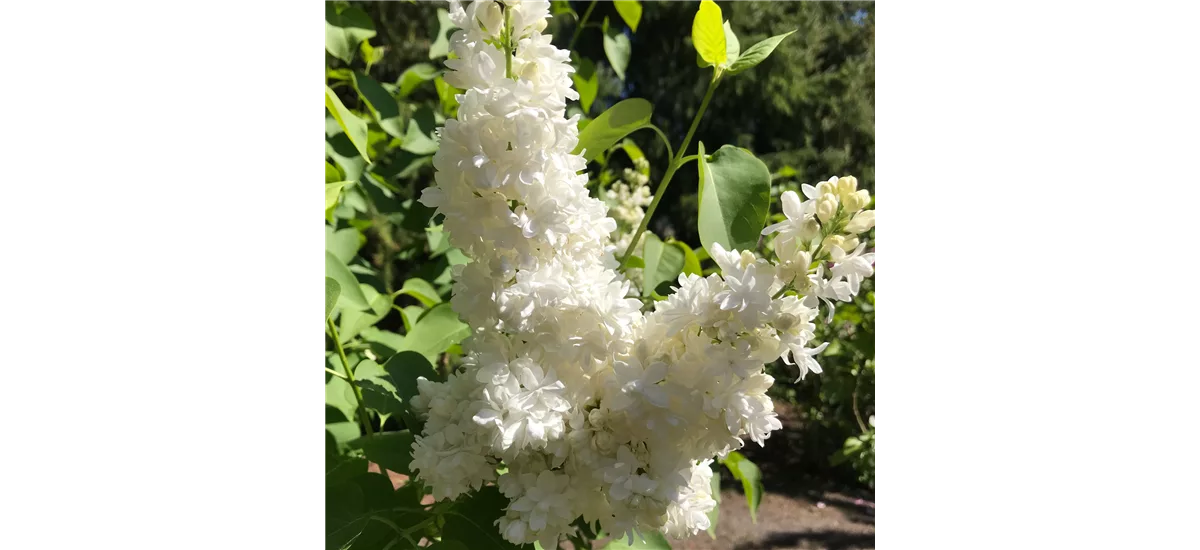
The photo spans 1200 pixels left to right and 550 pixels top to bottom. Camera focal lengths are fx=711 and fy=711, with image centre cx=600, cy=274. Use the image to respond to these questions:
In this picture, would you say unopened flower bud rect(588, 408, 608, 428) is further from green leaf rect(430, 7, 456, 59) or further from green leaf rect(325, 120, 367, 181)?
green leaf rect(430, 7, 456, 59)

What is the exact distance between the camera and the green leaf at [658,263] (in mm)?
738

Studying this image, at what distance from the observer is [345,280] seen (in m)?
0.78

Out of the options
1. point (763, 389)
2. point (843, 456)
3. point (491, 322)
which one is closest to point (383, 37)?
point (491, 322)

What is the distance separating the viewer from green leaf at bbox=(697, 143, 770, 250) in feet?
1.94

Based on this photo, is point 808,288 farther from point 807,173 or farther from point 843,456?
point 807,173

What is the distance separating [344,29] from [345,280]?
470mm

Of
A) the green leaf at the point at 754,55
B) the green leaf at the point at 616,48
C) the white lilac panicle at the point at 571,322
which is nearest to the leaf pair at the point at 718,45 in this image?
the green leaf at the point at 754,55

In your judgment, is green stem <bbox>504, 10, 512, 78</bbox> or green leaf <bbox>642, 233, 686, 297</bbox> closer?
green stem <bbox>504, 10, 512, 78</bbox>

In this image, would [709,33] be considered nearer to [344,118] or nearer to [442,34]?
[344,118]

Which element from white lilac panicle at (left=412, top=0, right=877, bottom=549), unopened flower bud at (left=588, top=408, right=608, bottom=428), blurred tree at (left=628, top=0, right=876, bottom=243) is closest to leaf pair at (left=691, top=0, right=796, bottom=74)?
white lilac panicle at (left=412, top=0, right=877, bottom=549)

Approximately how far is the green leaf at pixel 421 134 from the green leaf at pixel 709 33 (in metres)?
0.62

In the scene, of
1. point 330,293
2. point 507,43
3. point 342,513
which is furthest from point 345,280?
point 507,43

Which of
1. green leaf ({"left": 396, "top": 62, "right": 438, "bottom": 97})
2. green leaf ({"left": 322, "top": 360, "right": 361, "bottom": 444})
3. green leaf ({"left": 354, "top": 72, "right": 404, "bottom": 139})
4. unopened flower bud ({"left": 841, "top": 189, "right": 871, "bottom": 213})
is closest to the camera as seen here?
unopened flower bud ({"left": 841, "top": 189, "right": 871, "bottom": 213})

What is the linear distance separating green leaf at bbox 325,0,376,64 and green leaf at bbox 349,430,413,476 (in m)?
0.61
